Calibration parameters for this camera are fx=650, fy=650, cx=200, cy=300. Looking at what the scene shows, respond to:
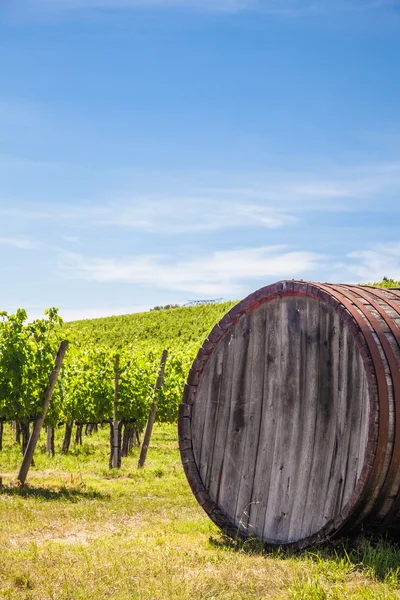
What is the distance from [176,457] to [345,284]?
14906 millimetres

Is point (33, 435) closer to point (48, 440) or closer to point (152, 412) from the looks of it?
point (152, 412)

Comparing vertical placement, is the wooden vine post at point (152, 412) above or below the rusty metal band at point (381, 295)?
below

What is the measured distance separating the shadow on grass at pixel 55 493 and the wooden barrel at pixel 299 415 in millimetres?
4847

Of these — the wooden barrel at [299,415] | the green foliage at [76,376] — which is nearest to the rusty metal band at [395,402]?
the wooden barrel at [299,415]

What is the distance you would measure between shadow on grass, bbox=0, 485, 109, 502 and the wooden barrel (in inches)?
191

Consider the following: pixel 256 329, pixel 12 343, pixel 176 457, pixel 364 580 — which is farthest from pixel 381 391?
pixel 176 457

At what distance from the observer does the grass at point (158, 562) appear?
15.3 ft

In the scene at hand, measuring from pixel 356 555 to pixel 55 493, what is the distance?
7.42 meters

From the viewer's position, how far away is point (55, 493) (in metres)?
11.5

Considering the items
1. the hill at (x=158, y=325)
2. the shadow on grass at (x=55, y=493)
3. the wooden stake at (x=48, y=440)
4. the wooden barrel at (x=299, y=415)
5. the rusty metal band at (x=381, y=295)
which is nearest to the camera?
the wooden barrel at (x=299, y=415)

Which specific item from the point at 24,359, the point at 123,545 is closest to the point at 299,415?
the point at 123,545

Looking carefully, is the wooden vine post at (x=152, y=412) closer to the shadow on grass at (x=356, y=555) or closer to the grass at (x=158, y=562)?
the grass at (x=158, y=562)

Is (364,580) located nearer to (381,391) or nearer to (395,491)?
(395,491)

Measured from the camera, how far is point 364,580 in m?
4.77
